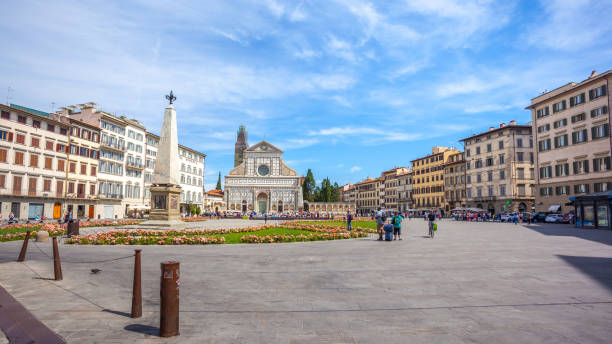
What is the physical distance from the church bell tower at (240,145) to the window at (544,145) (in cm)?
10773

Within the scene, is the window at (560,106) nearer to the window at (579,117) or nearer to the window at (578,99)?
the window at (578,99)

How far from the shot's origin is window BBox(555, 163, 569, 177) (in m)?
44.3

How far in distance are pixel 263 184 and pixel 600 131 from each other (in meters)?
68.8

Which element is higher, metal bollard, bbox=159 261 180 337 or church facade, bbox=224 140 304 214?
church facade, bbox=224 140 304 214

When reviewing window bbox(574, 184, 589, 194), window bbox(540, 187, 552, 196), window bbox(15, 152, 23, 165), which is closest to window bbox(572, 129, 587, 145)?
window bbox(574, 184, 589, 194)

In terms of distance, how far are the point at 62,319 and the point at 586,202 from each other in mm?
35296

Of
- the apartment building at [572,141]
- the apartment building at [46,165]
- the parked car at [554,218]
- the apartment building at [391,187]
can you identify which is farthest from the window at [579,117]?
the apartment building at [46,165]

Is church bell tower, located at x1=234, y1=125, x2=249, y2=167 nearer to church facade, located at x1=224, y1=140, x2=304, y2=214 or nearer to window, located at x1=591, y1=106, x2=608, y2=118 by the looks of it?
church facade, located at x1=224, y1=140, x2=304, y2=214

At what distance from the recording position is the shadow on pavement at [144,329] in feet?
16.3

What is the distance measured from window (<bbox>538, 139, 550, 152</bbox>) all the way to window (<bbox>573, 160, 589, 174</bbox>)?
17.4ft

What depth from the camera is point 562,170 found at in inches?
1769

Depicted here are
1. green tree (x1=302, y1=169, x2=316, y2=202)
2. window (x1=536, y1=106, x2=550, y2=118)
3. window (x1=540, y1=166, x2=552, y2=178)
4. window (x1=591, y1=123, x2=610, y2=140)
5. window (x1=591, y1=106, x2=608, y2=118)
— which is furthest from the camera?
green tree (x1=302, y1=169, x2=316, y2=202)

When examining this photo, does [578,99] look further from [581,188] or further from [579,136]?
[581,188]

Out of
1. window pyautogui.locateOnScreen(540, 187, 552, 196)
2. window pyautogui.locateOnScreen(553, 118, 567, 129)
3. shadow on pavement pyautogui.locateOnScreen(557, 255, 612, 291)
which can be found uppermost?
window pyautogui.locateOnScreen(553, 118, 567, 129)
